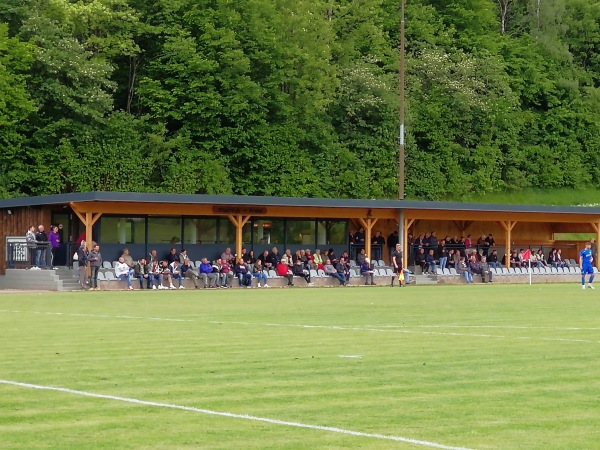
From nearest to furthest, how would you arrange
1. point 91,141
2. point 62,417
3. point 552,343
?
point 62,417 → point 552,343 → point 91,141

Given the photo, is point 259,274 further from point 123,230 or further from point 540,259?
point 540,259

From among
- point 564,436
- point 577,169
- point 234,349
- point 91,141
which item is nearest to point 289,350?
point 234,349

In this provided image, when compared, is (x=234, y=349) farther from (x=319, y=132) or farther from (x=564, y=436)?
(x=319, y=132)

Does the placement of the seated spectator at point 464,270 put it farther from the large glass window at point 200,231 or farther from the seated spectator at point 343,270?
the large glass window at point 200,231

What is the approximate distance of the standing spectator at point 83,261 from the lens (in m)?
37.7

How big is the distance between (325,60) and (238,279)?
3134cm

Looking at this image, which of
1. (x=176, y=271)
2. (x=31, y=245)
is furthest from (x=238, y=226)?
(x=31, y=245)

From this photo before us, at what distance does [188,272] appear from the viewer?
1576 inches

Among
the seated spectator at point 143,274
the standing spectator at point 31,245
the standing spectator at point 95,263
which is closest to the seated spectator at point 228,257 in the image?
the seated spectator at point 143,274

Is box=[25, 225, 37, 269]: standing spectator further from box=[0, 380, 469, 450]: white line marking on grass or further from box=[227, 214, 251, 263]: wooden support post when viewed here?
box=[0, 380, 469, 450]: white line marking on grass

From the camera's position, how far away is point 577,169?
89.1 meters

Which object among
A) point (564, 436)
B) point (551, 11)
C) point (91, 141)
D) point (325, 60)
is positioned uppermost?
point (551, 11)

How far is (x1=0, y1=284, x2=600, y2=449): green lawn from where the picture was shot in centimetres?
878

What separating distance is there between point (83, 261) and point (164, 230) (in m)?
5.73
